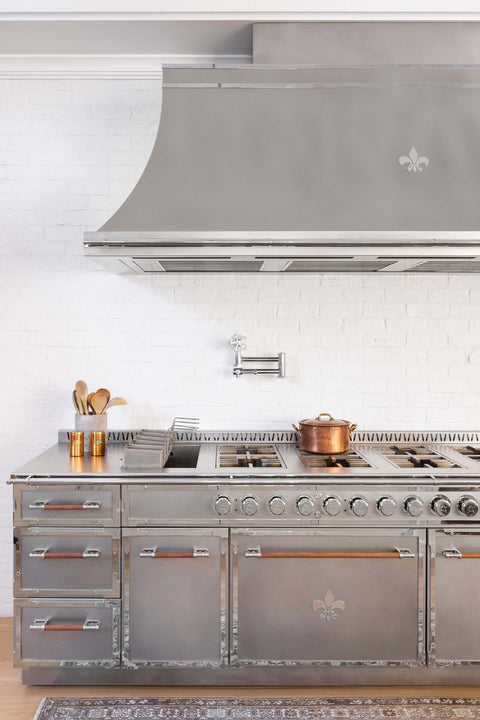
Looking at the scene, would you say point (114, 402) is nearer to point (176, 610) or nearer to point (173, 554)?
point (173, 554)

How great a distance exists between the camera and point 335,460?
2516 mm

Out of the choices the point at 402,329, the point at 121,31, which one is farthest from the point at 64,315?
the point at 402,329

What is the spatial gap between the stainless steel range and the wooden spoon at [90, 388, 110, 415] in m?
0.55

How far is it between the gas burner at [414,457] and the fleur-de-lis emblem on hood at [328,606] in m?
0.65

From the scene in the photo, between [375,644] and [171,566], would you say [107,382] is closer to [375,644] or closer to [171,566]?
[171,566]

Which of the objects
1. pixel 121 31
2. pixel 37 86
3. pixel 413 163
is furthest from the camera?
pixel 37 86

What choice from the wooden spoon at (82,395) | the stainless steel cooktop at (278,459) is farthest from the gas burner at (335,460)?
the wooden spoon at (82,395)

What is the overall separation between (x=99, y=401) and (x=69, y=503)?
64cm

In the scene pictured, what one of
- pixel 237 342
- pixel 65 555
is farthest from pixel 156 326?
pixel 65 555

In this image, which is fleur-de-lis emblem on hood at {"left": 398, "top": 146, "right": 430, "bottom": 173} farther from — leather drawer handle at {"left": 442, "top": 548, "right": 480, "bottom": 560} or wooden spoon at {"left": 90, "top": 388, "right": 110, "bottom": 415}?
wooden spoon at {"left": 90, "top": 388, "right": 110, "bottom": 415}

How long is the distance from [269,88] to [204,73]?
0.30 metres

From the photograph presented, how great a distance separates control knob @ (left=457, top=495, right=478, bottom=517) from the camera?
2.20 meters

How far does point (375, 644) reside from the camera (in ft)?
7.34

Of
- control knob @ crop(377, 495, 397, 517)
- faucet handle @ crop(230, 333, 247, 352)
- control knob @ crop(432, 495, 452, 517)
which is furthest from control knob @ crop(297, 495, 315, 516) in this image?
faucet handle @ crop(230, 333, 247, 352)
